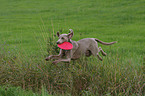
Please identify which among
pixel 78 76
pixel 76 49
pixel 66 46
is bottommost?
pixel 78 76

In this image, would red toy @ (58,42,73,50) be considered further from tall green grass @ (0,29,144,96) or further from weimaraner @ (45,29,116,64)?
tall green grass @ (0,29,144,96)

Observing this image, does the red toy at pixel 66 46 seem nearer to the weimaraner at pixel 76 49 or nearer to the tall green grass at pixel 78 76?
the weimaraner at pixel 76 49

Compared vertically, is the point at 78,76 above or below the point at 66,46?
below

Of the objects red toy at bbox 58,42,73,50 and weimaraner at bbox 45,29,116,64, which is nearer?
red toy at bbox 58,42,73,50

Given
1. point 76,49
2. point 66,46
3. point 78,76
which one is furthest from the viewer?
point 76,49

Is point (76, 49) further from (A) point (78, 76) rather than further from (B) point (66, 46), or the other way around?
(A) point (78, 76)

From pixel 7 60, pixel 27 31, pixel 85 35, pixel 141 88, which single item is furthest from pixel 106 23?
pixel 141 88

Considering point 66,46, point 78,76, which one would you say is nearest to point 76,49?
point 66,46

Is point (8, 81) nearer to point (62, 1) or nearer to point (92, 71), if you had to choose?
point (92, 71)

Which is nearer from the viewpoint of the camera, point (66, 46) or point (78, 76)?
point (66, 46)

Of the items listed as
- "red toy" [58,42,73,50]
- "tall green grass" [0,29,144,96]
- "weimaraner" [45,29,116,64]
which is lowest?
"tall green grass" [0,29,144,96]

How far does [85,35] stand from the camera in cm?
1153

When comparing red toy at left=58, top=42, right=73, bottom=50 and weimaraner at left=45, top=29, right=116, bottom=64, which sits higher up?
red toy at left=58, top=42, right=73, bottom=50

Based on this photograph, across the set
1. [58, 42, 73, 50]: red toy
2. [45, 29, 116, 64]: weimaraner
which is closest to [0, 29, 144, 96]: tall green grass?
[45, 29, 116, 64]: weimaraner
